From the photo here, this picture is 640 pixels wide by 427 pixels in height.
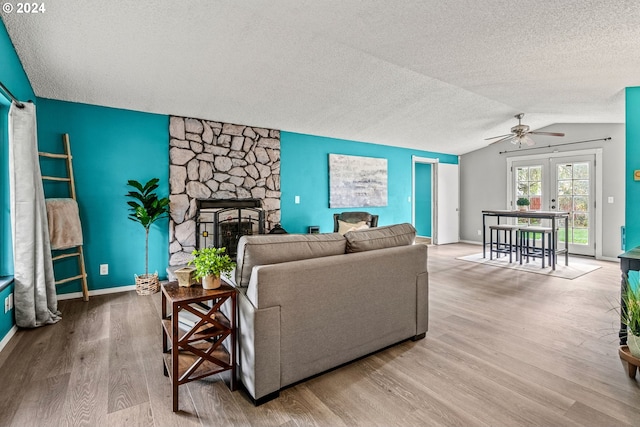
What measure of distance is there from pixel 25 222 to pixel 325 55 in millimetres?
3084

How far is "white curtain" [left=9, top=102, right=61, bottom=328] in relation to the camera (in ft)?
8.75

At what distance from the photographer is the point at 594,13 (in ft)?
7.01

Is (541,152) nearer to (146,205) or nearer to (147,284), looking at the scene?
(146,205)

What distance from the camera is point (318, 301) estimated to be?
1908 millimetres

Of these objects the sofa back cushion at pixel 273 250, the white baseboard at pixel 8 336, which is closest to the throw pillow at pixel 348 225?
the sofa back cushion at pixel 273 250

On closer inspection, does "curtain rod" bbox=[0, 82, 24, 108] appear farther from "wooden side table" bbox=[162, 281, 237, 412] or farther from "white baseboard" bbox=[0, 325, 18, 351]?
"wooden side table" bbox=[162, 281, 237, 412]

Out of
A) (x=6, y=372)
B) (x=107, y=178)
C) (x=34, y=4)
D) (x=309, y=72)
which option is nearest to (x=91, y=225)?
(x=107, y=178)

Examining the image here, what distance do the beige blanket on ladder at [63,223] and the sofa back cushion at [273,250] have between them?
2566 mm

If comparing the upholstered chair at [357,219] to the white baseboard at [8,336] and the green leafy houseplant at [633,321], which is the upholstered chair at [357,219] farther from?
the white baseboard at [8,336]

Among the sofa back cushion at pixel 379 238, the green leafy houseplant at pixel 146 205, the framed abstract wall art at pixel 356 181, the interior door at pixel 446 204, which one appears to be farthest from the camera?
the interior door at pixel 446 204

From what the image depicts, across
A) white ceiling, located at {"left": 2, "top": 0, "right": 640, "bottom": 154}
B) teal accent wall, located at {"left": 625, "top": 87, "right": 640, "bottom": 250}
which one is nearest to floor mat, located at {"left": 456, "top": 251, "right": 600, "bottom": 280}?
teal accent wall, located at {"left": 625, "top": 87, "right": 640, "bottom": 250}

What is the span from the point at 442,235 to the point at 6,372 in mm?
7483

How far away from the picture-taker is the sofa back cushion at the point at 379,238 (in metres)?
2.25

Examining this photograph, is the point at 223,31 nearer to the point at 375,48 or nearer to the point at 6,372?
the point at 375,48
